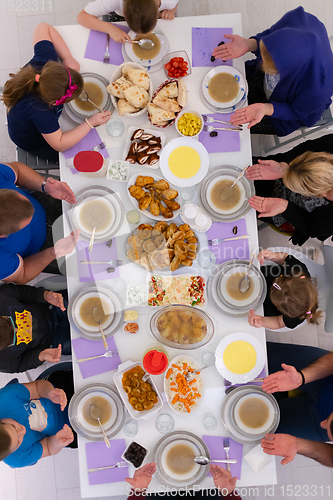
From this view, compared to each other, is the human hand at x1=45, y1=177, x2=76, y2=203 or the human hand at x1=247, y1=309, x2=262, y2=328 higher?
the human hand at x1=45, y1=177, x2=76, y2=203

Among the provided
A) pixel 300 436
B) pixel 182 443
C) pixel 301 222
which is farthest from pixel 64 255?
pixel 300 436

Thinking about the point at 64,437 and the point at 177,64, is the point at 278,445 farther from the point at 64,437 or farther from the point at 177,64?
the point at 177,64

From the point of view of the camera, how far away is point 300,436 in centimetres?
218

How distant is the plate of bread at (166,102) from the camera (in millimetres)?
1991

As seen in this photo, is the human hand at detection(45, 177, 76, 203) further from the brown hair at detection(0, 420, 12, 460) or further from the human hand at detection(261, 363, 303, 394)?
the human hand at detection(261, 363, 303, 394)

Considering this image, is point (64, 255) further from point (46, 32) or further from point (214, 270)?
point (46, 32)

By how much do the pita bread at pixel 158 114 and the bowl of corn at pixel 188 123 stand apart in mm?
56

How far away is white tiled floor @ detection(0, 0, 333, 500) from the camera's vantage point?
112 inches

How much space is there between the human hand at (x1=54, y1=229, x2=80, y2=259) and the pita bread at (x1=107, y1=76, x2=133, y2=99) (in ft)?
2.76

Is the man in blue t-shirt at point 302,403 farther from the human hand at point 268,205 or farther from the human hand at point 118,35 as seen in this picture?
the human hand at point 118,35

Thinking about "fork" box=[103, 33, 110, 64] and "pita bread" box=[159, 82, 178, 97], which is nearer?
"pita bread" box=[159, 82, 178, 97]

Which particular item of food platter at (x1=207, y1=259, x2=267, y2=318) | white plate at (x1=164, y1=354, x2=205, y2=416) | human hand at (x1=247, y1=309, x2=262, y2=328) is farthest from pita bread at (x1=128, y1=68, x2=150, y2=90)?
white plate at (x1=164, y1=354, x2=205, y2=416)

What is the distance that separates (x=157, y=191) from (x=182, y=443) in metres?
1.44

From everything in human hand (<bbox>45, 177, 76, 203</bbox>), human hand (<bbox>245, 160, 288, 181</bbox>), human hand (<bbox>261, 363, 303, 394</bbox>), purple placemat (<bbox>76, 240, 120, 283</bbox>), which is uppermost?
human hand (<bbox>245, 160, 288, 181</bbox>)
